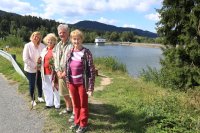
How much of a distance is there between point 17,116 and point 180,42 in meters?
15.7

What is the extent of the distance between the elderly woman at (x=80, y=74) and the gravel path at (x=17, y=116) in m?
0.91

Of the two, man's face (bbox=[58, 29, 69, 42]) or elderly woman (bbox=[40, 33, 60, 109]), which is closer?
man's face (bbox=[58, 29, 69, 42])

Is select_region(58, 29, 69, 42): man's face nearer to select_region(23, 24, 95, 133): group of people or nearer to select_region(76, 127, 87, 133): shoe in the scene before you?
select_region(23, 24, 95, 133): group of people

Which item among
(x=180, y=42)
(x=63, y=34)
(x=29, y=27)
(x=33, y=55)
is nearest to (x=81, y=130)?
(x=63, y=34)

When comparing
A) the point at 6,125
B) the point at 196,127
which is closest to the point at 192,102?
the point at 196,127

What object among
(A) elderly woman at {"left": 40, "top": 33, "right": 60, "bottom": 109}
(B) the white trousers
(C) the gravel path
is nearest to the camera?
(C) the gravel path

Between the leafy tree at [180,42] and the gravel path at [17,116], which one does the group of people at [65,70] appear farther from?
the leafy tree at [180,42]

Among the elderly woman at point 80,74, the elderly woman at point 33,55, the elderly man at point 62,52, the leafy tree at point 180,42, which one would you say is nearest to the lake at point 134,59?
the leafy tree at point 180,42

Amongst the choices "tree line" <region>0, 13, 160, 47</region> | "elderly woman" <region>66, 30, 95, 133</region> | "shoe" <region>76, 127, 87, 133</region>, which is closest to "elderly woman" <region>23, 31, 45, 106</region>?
"elderly woman" <region>66, 30, 95, 133</region>

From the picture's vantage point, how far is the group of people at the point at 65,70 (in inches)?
261

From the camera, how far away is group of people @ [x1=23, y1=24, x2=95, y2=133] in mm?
6637

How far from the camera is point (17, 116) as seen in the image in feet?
27.0

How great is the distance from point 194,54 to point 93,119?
46.9ft

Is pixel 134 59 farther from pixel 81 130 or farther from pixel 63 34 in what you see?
pixel 81 130
